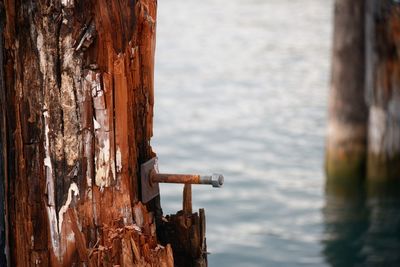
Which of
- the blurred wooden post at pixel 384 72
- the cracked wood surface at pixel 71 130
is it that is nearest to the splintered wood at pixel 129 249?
the cracked wood surface at pixel 71 130

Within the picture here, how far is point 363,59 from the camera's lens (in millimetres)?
11383

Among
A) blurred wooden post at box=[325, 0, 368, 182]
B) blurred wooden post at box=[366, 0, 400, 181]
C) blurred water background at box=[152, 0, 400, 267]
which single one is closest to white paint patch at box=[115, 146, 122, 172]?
blurred water background at box=[152, 0, 400, 267]

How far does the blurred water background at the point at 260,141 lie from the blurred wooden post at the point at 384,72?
3.54 feet

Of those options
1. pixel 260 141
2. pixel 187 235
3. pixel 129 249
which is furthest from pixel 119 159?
pixel 260 141

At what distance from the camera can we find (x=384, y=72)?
Result: 10.3 meters

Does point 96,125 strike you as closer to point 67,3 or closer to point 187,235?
point 67,3

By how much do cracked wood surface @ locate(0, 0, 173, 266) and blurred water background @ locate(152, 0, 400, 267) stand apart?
259 inches

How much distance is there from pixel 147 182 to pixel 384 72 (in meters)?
7.30

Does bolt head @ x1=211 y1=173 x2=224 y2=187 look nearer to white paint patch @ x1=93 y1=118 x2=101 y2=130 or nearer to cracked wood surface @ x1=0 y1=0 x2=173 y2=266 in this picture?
cracked wood surface @ x1=0 y1=0 x2=173 y2=266

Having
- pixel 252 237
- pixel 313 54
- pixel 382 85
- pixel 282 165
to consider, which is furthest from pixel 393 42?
pixel 313 54

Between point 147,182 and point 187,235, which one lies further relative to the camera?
point 187,235

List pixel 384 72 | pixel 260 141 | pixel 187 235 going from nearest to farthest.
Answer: pixel 187 235
pixel 384 72
pixel 260 141

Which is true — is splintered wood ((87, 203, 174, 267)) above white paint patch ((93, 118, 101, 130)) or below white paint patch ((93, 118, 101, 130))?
below

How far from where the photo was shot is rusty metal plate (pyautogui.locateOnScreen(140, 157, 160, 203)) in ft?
11.1
